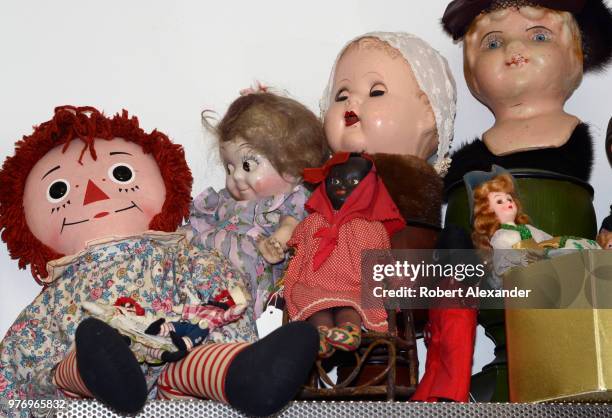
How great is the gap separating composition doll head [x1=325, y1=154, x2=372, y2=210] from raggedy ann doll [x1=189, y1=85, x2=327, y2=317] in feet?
0.42

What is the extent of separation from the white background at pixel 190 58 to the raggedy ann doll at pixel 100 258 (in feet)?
0.76

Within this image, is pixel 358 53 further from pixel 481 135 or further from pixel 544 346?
pixel 544 346

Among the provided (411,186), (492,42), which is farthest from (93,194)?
(492,42)

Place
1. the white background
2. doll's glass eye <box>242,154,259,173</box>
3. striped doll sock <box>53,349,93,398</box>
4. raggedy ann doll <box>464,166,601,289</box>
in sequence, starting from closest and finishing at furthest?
striped doll sock <box>53,349,93,398</box> → raggedy ann doll <box>464,166,601,289</box> → doll's glass eye <box>242,154,259,173</box> → the white background

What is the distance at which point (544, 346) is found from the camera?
1288mm

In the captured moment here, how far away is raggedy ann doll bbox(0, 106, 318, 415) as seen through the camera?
1.26 m

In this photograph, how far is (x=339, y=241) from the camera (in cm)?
150

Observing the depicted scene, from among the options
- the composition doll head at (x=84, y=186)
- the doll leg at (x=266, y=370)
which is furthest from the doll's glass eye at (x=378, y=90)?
the doll leg at (x=266, y=370)

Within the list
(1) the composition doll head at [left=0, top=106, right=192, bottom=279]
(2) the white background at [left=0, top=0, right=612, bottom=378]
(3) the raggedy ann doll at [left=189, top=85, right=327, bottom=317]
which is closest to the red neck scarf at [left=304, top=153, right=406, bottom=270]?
(3) the raggedy ann doll at [left=189, top=85, right=327, bottom=317]

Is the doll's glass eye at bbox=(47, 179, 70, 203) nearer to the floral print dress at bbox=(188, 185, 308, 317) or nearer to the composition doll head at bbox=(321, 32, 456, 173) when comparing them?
the floral print dress at bbox=(188, 185, 308, 317)

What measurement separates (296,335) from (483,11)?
84 centimetres

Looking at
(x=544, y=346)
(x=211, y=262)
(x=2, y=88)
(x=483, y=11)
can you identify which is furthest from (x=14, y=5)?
(x=544, y=346)

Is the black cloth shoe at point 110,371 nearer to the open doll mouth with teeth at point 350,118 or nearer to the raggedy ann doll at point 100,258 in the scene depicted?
the raggedy ann doll at point 100,258

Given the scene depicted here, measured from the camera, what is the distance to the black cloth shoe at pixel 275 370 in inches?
46.1
